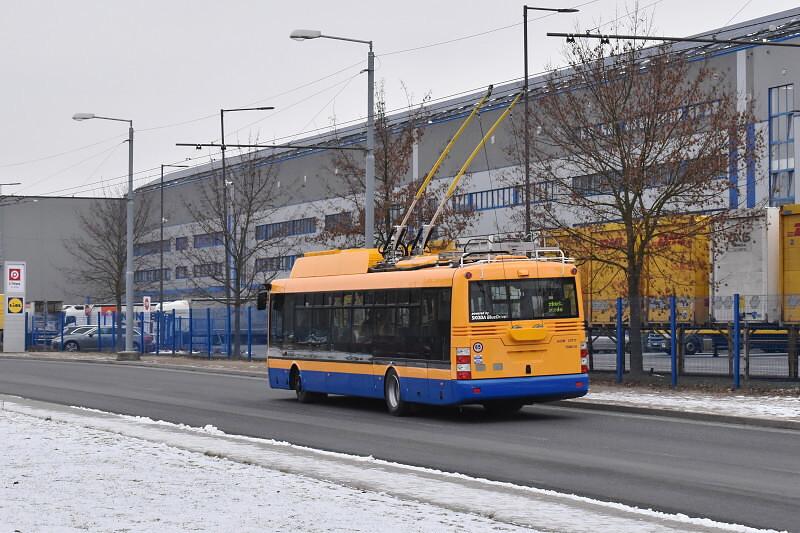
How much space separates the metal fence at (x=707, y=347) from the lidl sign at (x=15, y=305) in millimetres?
43837

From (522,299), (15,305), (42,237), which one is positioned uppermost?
(42,237)

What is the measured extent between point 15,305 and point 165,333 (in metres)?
11.2

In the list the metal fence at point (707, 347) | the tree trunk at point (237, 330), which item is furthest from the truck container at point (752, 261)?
the tree trunk at point (237, 330)

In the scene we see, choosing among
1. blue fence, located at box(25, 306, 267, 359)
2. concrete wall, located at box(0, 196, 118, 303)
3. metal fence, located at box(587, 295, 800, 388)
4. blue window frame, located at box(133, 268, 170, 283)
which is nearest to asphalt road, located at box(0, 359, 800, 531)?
metal fence, located at box(587, 295, 800, 388)

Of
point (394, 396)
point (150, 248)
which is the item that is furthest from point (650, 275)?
point (150, 248)

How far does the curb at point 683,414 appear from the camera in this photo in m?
20.0

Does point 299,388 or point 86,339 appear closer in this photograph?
point 299,388

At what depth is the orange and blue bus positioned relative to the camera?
21.8 metres

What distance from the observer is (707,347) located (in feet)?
100

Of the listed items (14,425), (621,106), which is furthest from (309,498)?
(621,106)

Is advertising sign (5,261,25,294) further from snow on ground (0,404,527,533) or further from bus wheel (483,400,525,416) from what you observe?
snow on ground (0,404,527,533)

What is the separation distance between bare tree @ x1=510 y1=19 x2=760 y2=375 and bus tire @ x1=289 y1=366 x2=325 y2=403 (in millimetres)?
7380

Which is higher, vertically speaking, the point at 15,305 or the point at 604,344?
the point at 15,305

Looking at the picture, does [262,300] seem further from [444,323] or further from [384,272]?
[444,323]
